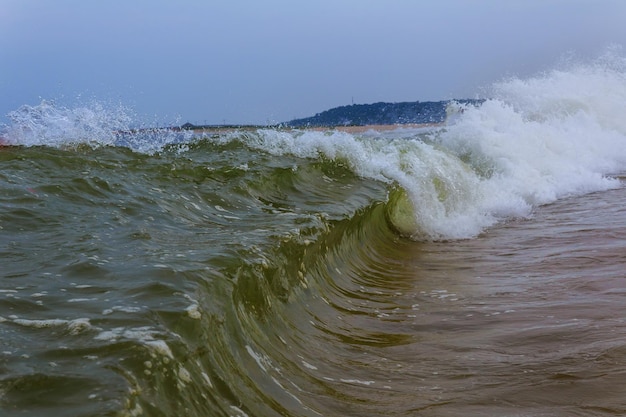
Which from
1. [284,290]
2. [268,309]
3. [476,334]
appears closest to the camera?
[268,309]

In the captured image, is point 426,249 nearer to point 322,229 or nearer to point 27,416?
point 322,229

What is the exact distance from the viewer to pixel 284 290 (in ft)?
13.4

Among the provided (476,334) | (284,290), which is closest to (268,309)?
(284,290)

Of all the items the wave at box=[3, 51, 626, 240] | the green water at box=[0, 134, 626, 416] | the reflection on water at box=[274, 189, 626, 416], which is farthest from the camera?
the wave at box=[3, 51, 626, 240]

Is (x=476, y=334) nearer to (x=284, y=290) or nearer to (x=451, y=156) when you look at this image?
(x=284, y=290)

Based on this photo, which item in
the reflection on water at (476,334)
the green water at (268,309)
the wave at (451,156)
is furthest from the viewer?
the wave at (451,156)

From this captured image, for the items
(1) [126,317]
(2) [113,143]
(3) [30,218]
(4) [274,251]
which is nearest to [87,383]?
(1) [126,317]

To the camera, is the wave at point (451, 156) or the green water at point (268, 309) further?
the wave at point (451, 156)

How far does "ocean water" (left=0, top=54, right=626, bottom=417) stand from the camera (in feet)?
7.41

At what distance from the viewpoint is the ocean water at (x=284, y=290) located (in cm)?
226

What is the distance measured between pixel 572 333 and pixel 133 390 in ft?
8.22

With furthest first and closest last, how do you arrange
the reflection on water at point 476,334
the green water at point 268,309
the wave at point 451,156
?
the wave at point 451,156, the reflection on water at point 476,334, the green water at point 268,309

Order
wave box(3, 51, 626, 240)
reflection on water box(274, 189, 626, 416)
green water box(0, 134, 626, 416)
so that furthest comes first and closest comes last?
wave box(3, 51, 626, 240)
reflection on water box(274, 189, 626, 416)
green water box(0, 134, 626, 416)

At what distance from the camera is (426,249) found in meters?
7.18
